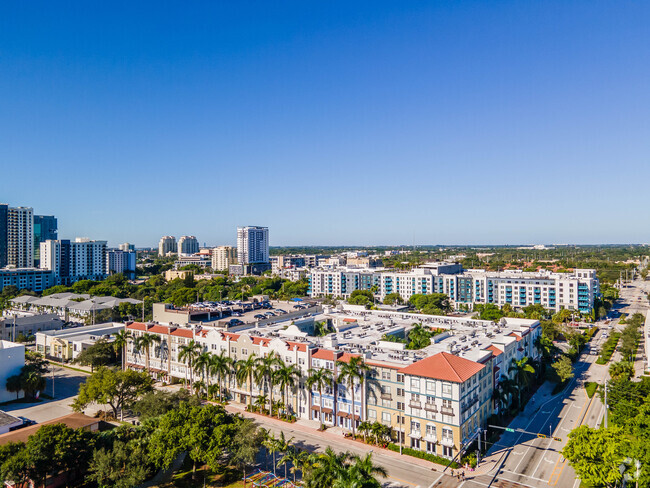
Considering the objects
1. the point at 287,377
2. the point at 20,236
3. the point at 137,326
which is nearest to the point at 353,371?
the point at 287,377

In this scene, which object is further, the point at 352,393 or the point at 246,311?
the point at 246,311

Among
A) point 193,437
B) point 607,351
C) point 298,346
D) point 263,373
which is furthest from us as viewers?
point 607,351

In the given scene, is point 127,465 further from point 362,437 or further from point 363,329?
point 363,329

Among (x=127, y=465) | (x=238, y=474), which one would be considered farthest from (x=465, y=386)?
(x=127, y=465)

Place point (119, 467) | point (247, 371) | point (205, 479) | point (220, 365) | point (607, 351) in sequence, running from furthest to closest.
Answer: point (607, 351) < point (220, 365) < point (247, 371) < point (205, 479) < point (119, 467)

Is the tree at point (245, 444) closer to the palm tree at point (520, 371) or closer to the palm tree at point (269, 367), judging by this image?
the palm tree at point (269, 367)

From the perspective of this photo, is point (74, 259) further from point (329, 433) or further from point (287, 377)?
point (329, 433)

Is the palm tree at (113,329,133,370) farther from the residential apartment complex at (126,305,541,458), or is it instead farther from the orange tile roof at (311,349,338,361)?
the orange tile roof at (311,349,338,361)
